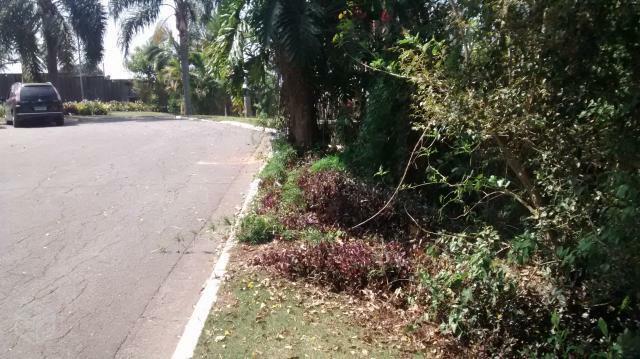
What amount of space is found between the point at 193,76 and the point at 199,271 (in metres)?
30.8

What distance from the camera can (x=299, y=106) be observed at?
34.0ft

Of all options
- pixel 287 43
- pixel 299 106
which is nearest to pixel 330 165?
pixel 287 43

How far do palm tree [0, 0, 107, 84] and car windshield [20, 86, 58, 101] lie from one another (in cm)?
829

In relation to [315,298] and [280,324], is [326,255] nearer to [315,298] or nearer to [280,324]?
[315,298]

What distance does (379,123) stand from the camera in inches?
303

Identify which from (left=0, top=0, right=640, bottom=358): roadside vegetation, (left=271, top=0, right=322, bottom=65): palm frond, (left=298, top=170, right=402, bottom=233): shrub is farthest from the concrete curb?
(left=271, top=0, right=322, bottom=65): palm frond

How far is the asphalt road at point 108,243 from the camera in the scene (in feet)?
15.6

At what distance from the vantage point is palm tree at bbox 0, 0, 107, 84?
28875 millimetres

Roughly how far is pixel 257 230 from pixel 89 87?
122 ft

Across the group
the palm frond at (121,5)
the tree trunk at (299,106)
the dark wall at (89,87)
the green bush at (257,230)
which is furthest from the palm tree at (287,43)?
the dark wall at (89,87)

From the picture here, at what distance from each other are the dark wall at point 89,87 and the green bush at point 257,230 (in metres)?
32.4

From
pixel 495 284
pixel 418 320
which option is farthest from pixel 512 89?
pixel 418 320

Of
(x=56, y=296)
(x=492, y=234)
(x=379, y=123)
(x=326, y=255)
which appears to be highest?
(x=379, y=123)

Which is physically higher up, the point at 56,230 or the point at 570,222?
the point at 570,222
